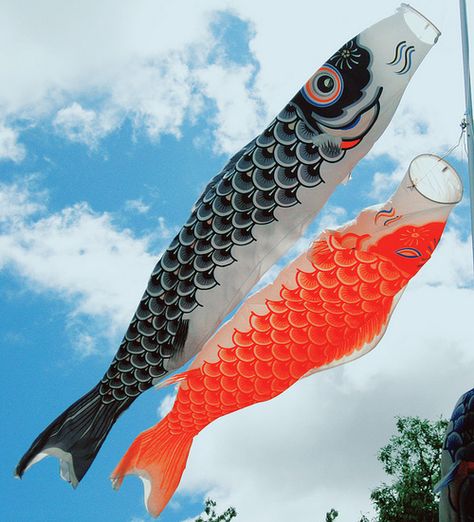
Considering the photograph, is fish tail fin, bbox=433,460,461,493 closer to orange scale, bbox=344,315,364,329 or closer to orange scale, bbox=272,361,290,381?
orange scale, bbox=344,315,364,329

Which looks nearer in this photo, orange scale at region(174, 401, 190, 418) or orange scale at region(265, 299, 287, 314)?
orange scale at region(265, 299, 287, 314)

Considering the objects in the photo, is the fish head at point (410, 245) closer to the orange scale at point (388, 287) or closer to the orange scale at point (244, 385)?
the orange scale at point (388, 287)

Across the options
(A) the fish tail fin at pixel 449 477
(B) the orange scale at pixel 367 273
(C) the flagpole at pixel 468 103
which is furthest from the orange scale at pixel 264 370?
(C) the flagpole at pixel 468 103

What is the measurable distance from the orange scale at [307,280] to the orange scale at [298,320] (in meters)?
0.17

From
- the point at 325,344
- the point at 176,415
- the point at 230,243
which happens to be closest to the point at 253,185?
the point at 230,243

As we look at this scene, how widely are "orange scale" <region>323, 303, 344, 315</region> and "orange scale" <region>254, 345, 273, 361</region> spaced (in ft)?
1.67

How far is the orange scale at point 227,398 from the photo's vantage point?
18.6 ft

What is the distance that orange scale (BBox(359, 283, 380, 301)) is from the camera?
5441 millimetres

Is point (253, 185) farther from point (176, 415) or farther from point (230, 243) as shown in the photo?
point (176, 415)

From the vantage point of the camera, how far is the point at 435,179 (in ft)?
18.0

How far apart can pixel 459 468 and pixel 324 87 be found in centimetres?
281

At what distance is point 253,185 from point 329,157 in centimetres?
58

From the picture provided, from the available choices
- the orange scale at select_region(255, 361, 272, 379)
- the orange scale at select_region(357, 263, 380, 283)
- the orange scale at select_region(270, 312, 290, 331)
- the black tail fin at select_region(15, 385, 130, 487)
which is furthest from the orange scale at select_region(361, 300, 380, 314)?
the black tail fin at select_region(15, 385, 130, 487)

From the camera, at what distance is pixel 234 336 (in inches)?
225
